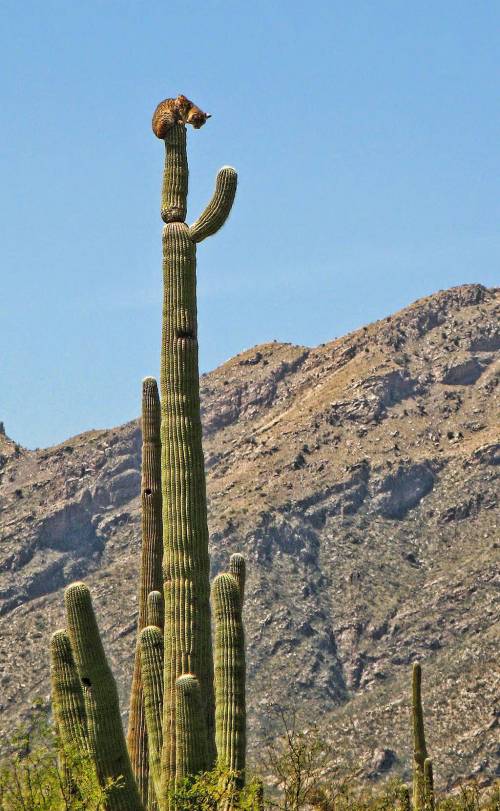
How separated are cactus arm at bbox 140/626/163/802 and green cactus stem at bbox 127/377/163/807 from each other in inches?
32.4

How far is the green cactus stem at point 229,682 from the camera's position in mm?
15461

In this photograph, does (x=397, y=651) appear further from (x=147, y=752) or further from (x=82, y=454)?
(x=147, y=752)

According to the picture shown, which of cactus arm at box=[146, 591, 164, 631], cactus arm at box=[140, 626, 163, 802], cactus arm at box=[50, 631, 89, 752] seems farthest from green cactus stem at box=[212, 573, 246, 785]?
cactus arm at box=[50, 631, 89, 752]

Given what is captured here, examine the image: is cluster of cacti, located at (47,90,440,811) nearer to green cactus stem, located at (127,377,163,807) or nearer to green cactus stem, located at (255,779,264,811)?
green cactus stem, located at (127,377,163,807)

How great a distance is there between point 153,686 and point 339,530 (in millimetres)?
99195

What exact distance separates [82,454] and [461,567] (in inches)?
1748

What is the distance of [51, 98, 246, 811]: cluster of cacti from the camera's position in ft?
48.4

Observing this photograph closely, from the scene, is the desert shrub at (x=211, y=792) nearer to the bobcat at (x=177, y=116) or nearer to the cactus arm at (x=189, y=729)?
the cactus arm at (x=189, y=729)

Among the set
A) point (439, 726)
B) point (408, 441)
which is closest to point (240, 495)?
point (408, 441)

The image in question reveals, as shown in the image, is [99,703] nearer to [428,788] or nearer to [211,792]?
[211,792]

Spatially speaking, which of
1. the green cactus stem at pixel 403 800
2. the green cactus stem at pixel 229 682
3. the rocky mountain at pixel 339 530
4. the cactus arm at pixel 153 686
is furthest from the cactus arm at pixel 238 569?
the rocky mountain at pixel 339 530

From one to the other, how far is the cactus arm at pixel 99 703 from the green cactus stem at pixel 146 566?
51.5 inches

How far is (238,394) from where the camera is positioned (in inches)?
5531

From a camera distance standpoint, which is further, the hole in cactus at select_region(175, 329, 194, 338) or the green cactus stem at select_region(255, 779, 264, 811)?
the green cactus stem at select_region(255, 779, 264, 811)
